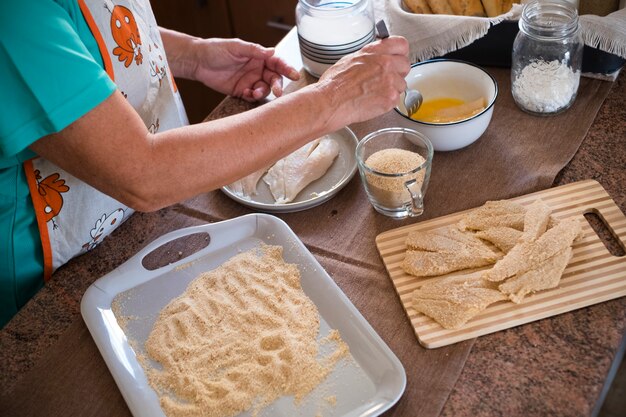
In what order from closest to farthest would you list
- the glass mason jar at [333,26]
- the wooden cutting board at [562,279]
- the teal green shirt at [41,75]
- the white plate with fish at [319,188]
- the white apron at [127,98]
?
the teal green shirt at [41,75] < the wooden cutting board at [562,279] < the white apron at [127,98] < the white plate with fish at [319,188] < the glass mason jar at [333,26]

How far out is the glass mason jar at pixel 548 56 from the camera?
124 cm

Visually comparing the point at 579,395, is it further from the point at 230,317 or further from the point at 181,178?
the point at 181,178

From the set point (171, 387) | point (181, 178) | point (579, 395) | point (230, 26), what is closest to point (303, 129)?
→ point (181, 178)

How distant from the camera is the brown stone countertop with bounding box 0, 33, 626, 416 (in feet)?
2.93

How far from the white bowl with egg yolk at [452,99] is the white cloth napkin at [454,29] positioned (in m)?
0.09

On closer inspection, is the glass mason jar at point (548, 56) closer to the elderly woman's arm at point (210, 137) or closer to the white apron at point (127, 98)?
the elderly woman's arm at point (210, 137)

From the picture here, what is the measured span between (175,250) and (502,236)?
567 millimetres

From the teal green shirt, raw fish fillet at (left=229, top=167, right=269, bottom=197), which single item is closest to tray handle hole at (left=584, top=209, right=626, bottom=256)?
raw fish fillet at (left=229, top=167, right=269, bottom=197)

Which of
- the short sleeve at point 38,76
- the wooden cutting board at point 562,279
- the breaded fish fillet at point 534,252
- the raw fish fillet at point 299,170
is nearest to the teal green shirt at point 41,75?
the short sleeve at point 38,76

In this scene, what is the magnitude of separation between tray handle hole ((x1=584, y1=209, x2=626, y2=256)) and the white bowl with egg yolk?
0.26 meters

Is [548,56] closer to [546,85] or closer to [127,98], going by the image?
[546,85]

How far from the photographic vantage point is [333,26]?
145 centimetres

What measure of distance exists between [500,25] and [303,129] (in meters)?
0.54

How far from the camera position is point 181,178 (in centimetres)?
101
